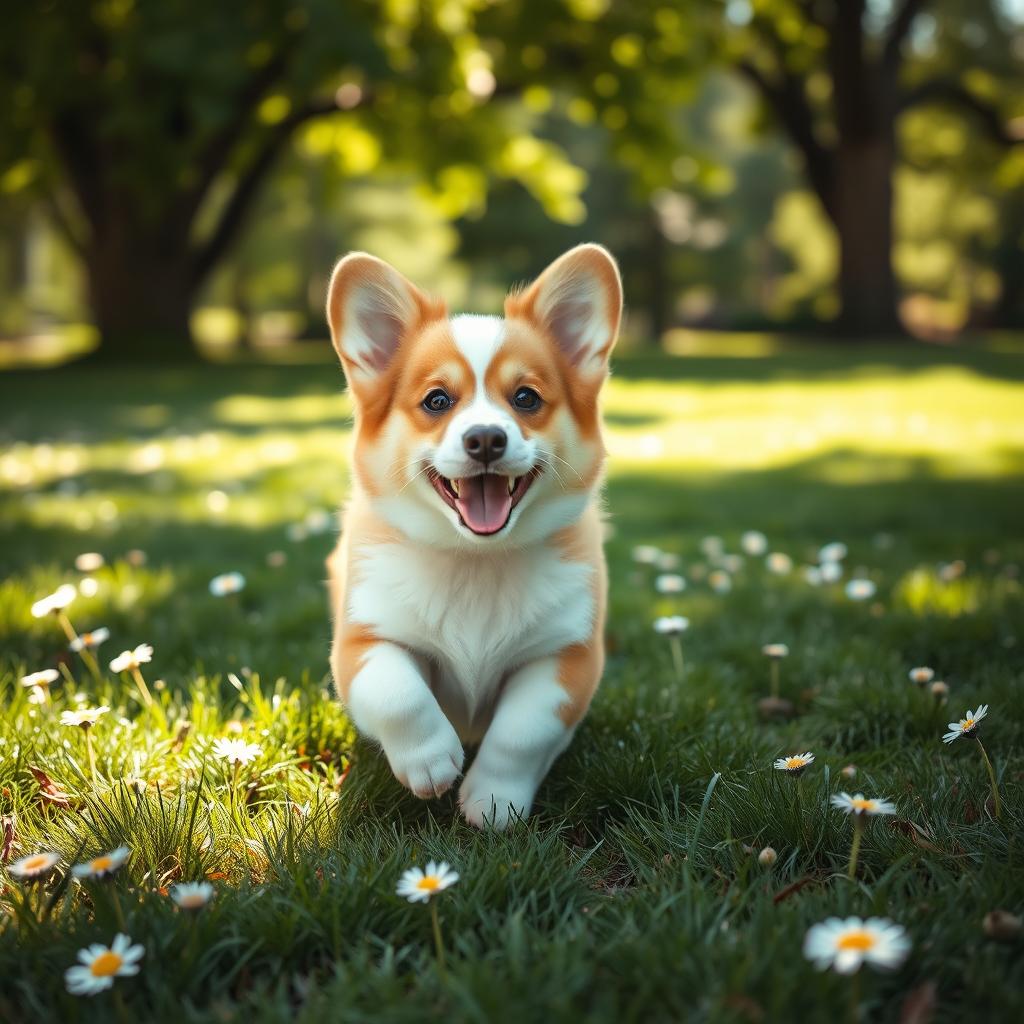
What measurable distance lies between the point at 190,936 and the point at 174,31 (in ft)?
47.5

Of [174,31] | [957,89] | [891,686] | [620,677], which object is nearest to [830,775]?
[891,686]

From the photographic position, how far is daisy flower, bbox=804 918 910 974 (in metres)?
1.44

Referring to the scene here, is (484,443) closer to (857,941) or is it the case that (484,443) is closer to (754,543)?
(857,941)

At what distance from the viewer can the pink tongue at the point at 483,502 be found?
2279mm

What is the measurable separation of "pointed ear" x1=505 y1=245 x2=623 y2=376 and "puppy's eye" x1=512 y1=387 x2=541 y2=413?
0.74 ft

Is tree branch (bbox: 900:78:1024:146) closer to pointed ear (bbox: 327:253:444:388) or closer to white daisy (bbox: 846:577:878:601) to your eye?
white daisy (bbox: 846:577:878:601)

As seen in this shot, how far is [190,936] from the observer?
5.67 feet

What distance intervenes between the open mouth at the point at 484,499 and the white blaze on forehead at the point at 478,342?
0.23 m

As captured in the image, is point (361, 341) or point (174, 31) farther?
point (174, 31)

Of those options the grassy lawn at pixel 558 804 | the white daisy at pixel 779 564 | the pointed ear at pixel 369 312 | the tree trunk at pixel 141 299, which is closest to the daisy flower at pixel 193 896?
the grassy lawn at pixel 558 804

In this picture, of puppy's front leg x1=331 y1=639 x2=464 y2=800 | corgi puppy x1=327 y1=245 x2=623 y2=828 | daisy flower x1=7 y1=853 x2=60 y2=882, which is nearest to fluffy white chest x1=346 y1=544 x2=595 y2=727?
corgi puppy x1=327 y1=245 x2=623 y2=828

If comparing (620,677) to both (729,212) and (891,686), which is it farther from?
(729,212)

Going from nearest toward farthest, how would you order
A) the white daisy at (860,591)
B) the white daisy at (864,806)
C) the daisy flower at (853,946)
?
the daisy flower at (853,946)
the white daisy at (864,806)
the white daisy at (860,591)

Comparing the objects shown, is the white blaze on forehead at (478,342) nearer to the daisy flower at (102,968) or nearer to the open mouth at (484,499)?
the open mouth at (484,499)
